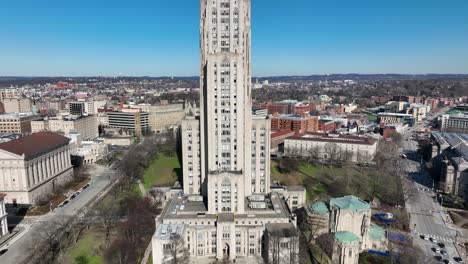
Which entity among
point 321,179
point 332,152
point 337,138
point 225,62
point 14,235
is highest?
point 225,62

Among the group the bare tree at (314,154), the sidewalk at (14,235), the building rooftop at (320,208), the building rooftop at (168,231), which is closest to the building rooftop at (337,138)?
the bare tree at (314,154)

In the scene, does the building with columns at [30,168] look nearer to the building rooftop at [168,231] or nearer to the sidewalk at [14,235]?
the sidewalk at [14,235]

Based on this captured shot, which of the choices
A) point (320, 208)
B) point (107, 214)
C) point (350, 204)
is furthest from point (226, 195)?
point (107, 214)

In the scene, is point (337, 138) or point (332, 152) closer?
point (332, 152)

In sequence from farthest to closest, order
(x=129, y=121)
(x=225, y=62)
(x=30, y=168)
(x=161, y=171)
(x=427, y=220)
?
(x=129, y=121)
(x=161, y=171)
(x=30, y=168)
(x=427, y=220)
(x=225, y=62)

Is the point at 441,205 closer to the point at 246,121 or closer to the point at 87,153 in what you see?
the point at 246,121

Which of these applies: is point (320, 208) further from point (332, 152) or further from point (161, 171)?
point (161, 171)
